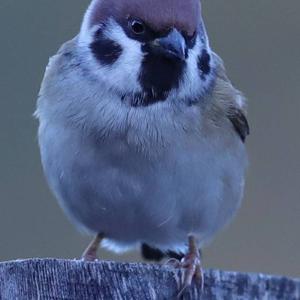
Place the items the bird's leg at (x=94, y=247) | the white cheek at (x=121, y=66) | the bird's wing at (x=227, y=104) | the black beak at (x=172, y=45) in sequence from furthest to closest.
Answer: the bird's leg at (x=94, y=247) < the bird's wing at (x=227, y=104) < the white cheek at (x=121, y=66) < the black beak at (x=172, y=45)

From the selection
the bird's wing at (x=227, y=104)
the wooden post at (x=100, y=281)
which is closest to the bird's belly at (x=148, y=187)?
the bird's wing at (x=227, y=104)

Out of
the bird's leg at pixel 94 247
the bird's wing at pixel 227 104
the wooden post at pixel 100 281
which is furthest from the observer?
the bird's leg at pixel 94 247

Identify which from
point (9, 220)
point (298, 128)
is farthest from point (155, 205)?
point (298, 128)

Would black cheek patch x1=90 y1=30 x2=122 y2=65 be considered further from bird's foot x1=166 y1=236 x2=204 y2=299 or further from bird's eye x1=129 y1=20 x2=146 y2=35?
bird's foot x1=166 y1=236 x2=204 y2=299

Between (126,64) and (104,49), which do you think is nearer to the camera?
(126,64)

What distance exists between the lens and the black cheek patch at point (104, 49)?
14.4 feet

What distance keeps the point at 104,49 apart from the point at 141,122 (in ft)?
1.02

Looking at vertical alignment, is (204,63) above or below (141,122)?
above

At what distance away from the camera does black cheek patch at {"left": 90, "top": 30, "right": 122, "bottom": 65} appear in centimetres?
438

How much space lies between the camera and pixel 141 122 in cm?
439

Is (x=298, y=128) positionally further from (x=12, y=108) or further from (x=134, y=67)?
(x=134, y=67)

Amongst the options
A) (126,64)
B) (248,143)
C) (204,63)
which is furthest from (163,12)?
(248,143)

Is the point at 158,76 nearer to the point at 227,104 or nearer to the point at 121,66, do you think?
the point at 121,66

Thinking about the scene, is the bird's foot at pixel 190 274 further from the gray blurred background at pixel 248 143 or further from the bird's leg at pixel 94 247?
the gray blurred background at pixel 248 143
